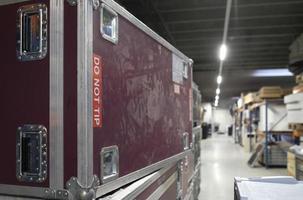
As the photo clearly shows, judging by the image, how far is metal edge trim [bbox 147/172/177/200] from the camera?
1.81 m

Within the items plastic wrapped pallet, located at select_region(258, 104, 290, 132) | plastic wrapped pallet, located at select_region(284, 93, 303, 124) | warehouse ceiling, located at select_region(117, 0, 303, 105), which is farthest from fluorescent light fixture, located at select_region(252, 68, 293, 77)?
plastic wrapped pallet, located at select_region(284, 93, 303, 124)

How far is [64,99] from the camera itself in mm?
1119

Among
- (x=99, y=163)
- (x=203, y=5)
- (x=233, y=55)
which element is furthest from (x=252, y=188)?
(x=233, y=55)

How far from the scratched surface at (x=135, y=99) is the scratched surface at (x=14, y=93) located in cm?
21

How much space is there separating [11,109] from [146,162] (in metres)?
0.73

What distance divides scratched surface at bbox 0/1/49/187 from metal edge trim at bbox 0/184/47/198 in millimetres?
18

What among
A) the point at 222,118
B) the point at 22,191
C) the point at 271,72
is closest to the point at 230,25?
the point at 271,72

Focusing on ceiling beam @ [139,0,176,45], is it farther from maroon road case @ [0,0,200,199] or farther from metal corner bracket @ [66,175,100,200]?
metal corner bracket @ [66,175,100,200]

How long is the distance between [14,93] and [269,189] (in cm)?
169

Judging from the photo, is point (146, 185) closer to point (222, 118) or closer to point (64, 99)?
point (64, 99)

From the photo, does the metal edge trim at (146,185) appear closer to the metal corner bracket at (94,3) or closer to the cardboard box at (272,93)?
the metal corner bracket at (94,3)

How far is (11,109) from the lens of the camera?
1.23 meters

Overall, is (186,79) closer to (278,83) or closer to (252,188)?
(252,188)

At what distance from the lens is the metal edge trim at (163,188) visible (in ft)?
5.93
